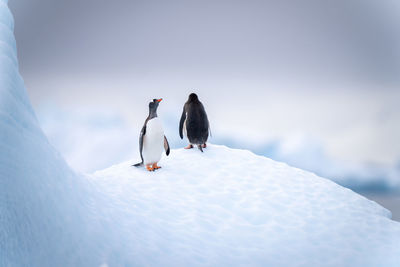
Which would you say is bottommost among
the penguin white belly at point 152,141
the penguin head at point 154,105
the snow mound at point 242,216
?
the snow mound at point 242,216

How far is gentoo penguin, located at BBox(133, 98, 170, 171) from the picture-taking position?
7.50 feet

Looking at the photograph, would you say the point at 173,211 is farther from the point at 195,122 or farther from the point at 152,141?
the point at 195,122

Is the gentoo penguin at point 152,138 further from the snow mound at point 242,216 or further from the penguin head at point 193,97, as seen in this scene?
the penguin head at point 193,97

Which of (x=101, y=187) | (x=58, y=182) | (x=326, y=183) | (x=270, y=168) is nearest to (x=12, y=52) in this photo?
(x=58, y=182)

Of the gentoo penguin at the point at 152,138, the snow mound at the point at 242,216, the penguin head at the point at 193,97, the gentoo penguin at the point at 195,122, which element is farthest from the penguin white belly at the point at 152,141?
the penguin head at the point at 193,97

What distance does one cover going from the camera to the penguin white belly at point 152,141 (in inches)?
89.9

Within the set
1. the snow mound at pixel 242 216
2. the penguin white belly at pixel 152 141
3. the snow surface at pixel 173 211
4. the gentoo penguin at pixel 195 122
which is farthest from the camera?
Answer: the gentoo penguin at pixel 195 122

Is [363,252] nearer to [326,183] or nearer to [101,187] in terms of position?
[326,183]

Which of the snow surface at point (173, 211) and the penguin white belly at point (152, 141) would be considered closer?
the snow surface at point (173, 211)

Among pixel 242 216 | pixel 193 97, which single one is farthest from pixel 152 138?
pixel 242 216

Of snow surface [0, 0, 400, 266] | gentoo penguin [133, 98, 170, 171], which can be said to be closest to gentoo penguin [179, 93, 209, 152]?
snow surface [0, 0, 400, 266]

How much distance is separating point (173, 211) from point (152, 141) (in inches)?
21.4

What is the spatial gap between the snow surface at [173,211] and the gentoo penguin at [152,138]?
0.10 m

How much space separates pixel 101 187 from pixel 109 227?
1.52ft
